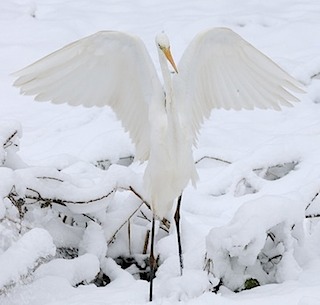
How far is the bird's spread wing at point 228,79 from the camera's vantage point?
2645 millimetres

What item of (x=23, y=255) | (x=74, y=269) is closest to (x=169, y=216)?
(x=74, y=269)

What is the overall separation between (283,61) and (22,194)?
2.44 m

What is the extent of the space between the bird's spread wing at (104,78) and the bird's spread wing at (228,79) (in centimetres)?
16

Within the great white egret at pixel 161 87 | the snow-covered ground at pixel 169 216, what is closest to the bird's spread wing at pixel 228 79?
the great white egret at pixel 161 87

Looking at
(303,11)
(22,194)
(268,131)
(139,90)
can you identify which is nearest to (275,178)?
(268,131)

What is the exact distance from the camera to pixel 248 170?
3.41m

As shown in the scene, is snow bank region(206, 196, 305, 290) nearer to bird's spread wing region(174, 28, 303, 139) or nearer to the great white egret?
the great white egret

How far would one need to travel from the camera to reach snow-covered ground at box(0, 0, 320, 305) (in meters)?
2.39

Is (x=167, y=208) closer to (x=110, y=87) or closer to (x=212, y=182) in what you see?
(x=110, y=87)

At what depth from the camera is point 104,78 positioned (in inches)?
107

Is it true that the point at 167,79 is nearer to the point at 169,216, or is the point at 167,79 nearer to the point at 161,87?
the point at 161,87

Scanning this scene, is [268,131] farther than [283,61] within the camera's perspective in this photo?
No

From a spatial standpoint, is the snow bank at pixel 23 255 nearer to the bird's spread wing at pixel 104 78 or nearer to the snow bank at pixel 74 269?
the snow bank at pixel 74 269

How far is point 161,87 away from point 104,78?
26cm
